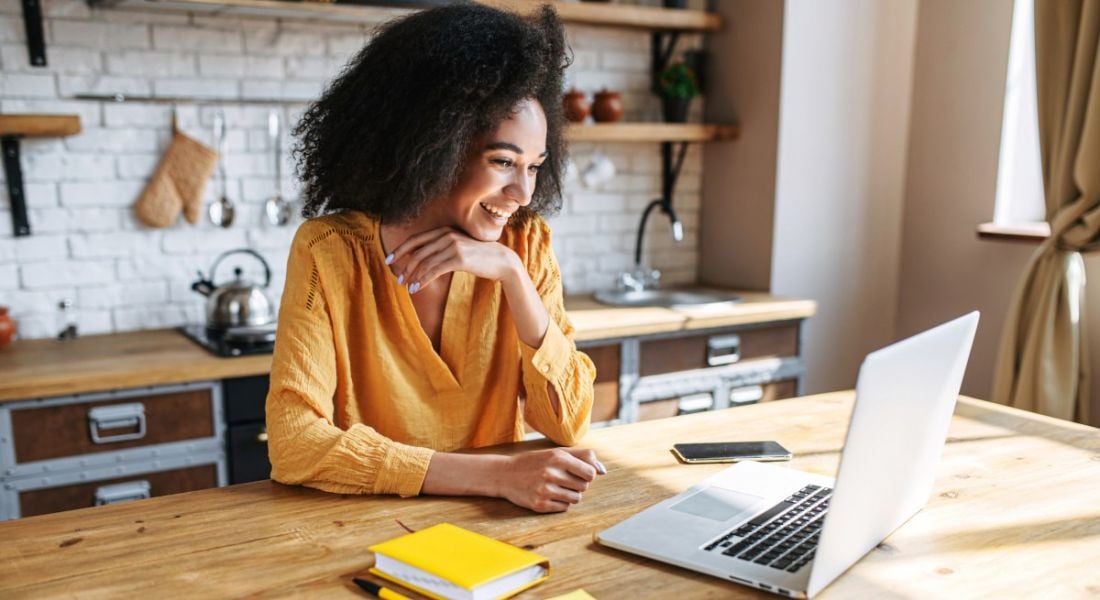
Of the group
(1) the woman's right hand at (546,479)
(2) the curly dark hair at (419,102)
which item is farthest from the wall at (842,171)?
(1) the woman's right hand at (546,479)

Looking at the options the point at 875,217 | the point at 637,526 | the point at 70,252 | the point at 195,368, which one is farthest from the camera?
the point at 875,217

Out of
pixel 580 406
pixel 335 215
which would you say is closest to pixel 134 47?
pixel 335 215

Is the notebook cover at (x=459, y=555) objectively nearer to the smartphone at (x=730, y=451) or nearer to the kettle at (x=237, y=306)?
the smartphone at (x=730, y=451)

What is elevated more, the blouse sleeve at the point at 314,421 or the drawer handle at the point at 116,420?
the blouse sleeve at the point at 314,421

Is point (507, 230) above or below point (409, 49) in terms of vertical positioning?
below

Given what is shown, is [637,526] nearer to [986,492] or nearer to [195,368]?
[986,492]

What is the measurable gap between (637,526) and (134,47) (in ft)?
7.26

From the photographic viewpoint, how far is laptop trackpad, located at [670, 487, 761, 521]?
1254mm

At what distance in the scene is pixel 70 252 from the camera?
267 cm

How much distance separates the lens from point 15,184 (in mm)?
2572

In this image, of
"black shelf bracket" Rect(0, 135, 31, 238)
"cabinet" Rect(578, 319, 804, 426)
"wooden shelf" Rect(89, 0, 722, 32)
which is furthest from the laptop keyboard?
"black shelf bracket" Rect(0, 135, 31, 238)

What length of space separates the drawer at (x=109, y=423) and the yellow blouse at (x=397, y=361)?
826 millimetres

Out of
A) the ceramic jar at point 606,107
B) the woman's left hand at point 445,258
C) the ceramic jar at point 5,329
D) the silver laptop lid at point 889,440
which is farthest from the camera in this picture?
the ceramic jar at point 606,107

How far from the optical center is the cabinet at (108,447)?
84.2 inches
